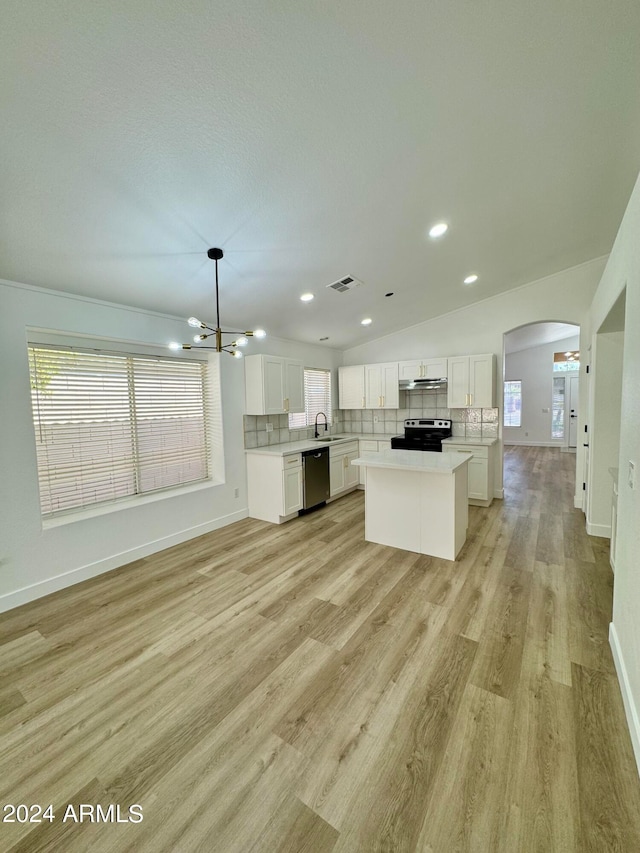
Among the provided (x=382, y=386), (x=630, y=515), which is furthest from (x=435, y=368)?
(x=630, y=515)

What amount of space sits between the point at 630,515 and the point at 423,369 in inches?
155

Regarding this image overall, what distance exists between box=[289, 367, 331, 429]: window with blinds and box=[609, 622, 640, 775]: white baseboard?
4.36 meters

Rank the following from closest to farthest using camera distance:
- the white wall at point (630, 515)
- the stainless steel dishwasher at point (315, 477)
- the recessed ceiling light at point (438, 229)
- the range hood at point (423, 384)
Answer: the white wall at point (630, 515) → the recessed ceiling light at point (438, 229) → the stainless steel dishwasher at point (315, 477) → the range hood at point (423, 384)

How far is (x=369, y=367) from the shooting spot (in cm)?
596

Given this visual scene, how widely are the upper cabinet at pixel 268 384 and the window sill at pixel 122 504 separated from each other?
1136 mm

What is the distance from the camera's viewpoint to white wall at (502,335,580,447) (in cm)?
1006

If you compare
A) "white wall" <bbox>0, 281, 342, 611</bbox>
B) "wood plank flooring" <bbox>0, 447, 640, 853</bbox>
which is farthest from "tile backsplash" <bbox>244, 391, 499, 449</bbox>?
"wood plank flooring" <bbox>0, 447, 640, 853</bbox>

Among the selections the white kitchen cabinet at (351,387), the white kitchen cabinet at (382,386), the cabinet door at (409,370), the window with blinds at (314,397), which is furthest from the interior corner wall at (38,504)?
the cabinet door at (409,370)

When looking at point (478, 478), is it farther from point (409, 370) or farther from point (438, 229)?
point (438, 229)

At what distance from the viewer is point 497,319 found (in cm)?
507

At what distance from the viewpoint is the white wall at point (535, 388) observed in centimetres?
1006

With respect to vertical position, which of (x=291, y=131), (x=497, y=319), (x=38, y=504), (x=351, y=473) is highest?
(x=291, y=131)

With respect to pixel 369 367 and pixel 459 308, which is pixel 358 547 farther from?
pixel 459 308

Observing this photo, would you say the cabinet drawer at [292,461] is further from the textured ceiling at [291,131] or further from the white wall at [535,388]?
the white wall at [535,388]
